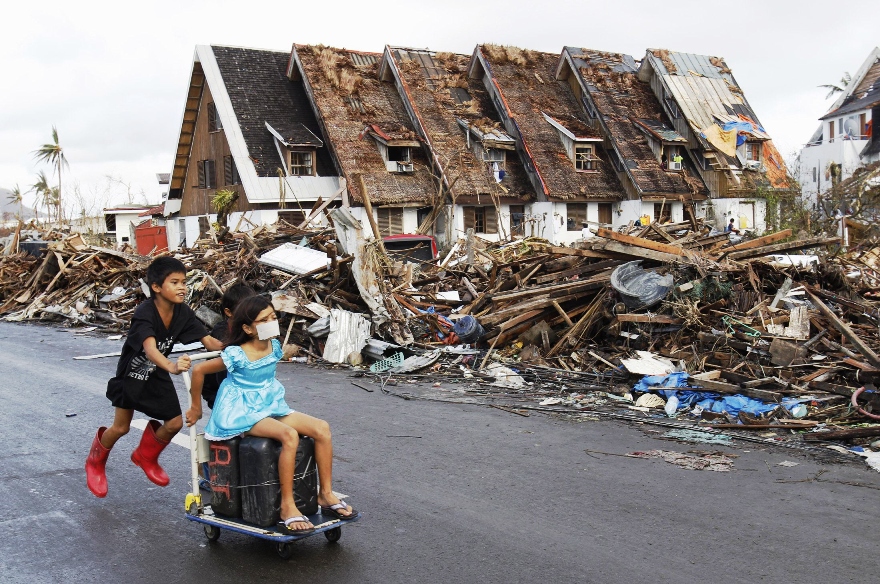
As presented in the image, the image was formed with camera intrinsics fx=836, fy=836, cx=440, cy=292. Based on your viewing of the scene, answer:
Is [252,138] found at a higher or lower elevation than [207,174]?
higher

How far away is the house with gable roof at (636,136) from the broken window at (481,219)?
6.50 metres

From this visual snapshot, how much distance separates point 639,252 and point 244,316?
8.20 meters

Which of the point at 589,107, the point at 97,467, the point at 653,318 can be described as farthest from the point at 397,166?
the point at 97,467

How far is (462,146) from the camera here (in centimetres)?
3841

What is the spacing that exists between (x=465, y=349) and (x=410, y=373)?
40.2 inches

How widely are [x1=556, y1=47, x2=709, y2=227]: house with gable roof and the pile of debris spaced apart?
22490 mm

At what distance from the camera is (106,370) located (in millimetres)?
12023

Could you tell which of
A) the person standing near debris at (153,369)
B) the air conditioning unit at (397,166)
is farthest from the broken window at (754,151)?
the person standing near debris at (153,369)

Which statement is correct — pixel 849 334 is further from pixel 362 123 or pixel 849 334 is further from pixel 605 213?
pixel 605 213

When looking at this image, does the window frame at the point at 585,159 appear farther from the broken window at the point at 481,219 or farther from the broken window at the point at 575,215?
the broken window at the point at 481,219

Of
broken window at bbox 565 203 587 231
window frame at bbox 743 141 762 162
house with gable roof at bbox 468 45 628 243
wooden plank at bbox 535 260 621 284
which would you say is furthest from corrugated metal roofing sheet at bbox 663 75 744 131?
wooden plank at bbox 535 260 621 284

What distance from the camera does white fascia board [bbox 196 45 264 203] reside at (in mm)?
35344

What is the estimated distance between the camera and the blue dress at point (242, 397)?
4574 mm

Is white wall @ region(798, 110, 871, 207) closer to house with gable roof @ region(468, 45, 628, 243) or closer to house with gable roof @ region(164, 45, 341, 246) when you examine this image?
house with gable roof @ region(468, 45, 628, 243)
